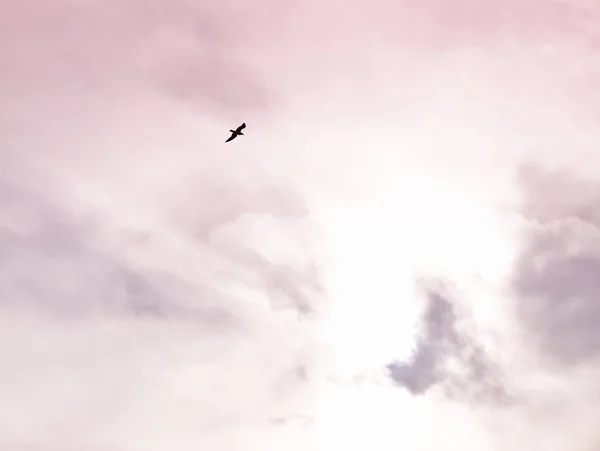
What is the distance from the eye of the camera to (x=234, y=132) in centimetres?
18512

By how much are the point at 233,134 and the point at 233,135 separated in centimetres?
40

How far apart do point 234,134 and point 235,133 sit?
514mm

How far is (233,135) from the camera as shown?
18525cm

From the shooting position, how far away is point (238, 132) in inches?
7288

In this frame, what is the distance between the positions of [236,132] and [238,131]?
0.79m

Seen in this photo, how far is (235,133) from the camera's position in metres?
185

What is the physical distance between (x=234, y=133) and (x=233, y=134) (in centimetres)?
50

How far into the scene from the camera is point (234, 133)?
18538cm

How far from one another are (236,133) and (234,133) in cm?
71

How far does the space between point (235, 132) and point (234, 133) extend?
0.56 m

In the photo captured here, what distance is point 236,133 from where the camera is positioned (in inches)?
7298

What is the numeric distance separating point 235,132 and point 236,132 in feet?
1.28

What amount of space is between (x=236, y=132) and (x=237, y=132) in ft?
1.28

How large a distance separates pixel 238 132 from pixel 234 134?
1.59 m
